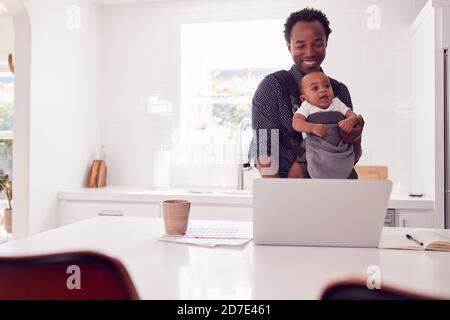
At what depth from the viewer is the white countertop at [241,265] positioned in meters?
0.68

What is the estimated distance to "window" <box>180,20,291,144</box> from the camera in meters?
3.18

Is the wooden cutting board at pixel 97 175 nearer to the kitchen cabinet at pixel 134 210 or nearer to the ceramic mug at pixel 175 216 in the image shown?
the kitchen cabinet at pixel 134 210

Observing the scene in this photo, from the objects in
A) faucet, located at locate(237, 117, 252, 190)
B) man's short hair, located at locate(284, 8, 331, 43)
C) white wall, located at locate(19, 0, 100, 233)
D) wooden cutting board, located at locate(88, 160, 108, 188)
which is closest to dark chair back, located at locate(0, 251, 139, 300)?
man's short hair, located at locate(284, 8, 331, 43)

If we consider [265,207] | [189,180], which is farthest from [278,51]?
[265,207]

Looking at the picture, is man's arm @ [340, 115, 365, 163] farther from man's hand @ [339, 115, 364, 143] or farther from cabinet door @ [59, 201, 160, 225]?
cabinet door @ [59, 201, 160, 225]

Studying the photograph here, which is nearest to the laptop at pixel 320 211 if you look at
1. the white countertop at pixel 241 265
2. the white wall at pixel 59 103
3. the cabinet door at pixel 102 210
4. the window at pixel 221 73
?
the white countertop at pixel 241 265

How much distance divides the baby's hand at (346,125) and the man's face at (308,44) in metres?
0.18

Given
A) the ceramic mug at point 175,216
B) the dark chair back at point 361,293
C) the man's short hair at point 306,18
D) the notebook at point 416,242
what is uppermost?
the man's short hair at point 306,18

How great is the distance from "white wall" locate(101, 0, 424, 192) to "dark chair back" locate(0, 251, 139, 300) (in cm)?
238

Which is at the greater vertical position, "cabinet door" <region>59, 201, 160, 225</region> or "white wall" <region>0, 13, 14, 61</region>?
"white wall" <region>0, 13, 14, 61</region>

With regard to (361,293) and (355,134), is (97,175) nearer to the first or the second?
(355,134)

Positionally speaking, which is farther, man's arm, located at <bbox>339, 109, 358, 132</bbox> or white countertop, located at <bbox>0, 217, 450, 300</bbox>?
man's arm, located at <bbox>339, 109, 358, 132</bbox>

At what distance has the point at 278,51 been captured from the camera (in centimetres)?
314
